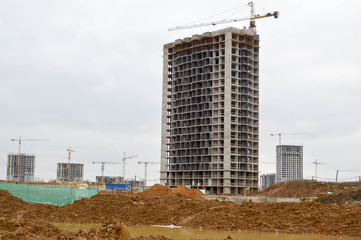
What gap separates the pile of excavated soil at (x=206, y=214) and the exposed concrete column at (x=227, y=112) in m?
57.8

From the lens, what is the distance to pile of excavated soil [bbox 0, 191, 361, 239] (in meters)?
33.8

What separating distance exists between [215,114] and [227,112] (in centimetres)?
379

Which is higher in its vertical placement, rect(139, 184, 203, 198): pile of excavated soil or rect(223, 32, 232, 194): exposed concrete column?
rect(223, 32, 232, 194): exposed concrete column

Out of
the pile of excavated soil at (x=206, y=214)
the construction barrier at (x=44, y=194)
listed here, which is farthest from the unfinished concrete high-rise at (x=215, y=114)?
the pile of excavated soil at (x=206, y=214)

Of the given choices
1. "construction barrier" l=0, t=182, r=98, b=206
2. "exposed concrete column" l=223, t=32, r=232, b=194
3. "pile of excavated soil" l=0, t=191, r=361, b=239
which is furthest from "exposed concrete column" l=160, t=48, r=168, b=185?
"pile of excavated soil" l=0, t=191, r=361, b=239

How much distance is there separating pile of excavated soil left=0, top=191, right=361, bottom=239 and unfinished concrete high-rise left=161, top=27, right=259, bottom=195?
199 ft

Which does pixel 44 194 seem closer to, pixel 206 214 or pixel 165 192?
pixel 206 214

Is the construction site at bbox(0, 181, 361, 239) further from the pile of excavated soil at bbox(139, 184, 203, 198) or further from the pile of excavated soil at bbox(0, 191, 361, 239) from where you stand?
the pile of excavated soil at bbox(139, 184, 203, 198)

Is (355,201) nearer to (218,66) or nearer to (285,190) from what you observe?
(285,190)

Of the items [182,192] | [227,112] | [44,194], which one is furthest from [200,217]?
[227,112]

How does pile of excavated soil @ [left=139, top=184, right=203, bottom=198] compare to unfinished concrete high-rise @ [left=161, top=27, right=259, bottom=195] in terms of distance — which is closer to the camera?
pile of excavated soil @ [left=139, top=184, right=203, bottom=198]

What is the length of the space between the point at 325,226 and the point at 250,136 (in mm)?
76812

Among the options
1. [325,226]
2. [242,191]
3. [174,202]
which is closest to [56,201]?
[174,202]

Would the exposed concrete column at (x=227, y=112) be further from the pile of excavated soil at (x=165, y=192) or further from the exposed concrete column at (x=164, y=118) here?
the pile of excavated soil at (x=165, y=192)
